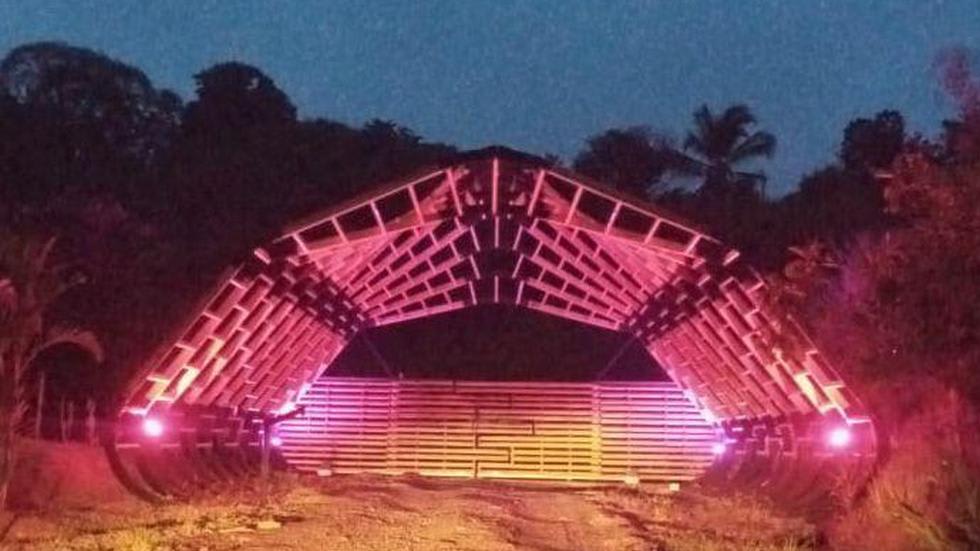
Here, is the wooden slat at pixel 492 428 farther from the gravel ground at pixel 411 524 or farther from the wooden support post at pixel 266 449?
the gravel ground at pixel 411 524

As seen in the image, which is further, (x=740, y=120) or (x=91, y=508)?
(x=740, y=120)

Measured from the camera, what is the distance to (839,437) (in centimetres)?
1908

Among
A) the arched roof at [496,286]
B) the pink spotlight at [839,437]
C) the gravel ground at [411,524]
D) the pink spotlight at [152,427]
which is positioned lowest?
the gravel ground at [411,524]

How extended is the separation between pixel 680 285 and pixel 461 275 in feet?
21.2

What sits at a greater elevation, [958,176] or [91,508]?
[958,176]

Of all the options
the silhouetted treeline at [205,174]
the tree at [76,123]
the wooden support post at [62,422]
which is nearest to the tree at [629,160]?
the silhouetted treeline at [205,174]

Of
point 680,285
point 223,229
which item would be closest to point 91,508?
point 680,285

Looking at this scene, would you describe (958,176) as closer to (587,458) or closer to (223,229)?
(587,458)

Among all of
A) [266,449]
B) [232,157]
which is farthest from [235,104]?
[266,449]

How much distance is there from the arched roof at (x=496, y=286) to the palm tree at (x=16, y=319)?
3806 millimetres

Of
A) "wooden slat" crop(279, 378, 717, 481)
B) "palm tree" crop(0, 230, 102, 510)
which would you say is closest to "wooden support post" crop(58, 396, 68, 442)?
"palm tree" crop(0, 230, 102, 510)

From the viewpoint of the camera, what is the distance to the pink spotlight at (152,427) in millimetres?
20016

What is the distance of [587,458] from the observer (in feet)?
100

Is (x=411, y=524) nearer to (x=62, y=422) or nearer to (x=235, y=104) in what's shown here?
(x=62, y=422)
